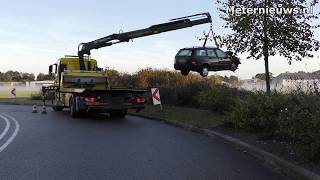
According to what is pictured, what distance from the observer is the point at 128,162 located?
9.45 m

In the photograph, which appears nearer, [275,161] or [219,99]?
[275,161]

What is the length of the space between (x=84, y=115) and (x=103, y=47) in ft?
→ 14.5

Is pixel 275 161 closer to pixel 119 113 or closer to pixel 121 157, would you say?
pixel 121 157

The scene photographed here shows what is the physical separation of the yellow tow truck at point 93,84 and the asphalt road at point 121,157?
17.1ft

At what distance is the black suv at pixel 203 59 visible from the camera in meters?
22.0

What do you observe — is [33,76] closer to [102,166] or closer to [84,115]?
[84,115]

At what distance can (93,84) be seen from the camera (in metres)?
24.6

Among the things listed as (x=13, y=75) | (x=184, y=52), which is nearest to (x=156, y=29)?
(x=184, y=52)

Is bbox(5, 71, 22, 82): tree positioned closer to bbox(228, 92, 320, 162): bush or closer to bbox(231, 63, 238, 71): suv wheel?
bbox(231, 63, 238, 71): suv wheel

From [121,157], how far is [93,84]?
1479 centimetres

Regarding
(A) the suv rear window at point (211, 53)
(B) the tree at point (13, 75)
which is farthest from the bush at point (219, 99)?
(B) the tree at point (13, 75)

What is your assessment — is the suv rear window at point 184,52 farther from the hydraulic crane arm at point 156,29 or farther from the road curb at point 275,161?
the road curb at point 275,161

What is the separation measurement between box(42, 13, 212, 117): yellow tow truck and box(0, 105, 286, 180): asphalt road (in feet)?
17.1

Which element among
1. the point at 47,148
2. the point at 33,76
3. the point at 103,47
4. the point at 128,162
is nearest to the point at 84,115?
the point at 103,47
